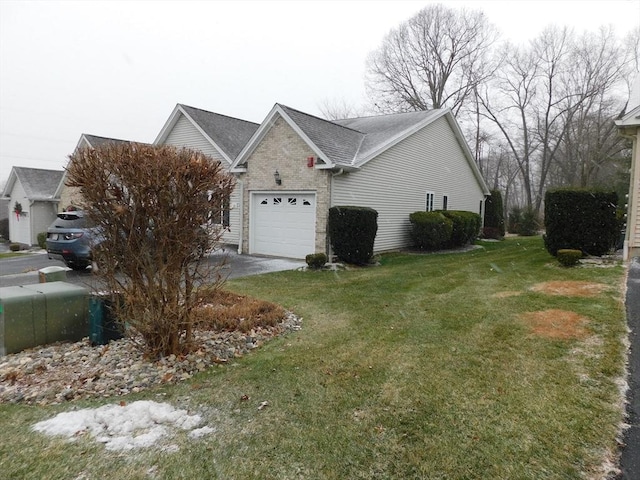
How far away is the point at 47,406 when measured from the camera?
140 inches

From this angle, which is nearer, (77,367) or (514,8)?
(77,367)

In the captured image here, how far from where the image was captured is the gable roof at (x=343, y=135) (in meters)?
12.2

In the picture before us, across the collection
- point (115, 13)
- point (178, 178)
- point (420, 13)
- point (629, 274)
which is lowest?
point (629, 274)

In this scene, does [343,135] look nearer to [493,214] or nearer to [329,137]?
[329,137]

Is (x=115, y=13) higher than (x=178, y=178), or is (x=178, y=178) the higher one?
(x=115, y=13)

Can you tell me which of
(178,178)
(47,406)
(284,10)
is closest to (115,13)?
(284,10)

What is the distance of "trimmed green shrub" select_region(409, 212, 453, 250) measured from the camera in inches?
589

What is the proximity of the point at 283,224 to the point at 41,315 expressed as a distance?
8.72 metres

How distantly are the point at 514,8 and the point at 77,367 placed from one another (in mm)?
29720

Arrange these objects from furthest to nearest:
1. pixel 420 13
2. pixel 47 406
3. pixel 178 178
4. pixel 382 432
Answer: pixel 420 13
pixel 178 178
pixel 47 406
pixel 382 432

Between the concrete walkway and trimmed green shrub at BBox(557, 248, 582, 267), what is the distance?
9.82 ft

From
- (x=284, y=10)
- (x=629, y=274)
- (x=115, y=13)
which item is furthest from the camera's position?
(x=284, y=10)

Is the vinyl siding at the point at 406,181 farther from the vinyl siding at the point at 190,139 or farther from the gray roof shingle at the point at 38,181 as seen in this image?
the gray roof shingle at the point at 38,181

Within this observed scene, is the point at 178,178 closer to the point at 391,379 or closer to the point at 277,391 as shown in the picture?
the point at 277,391
